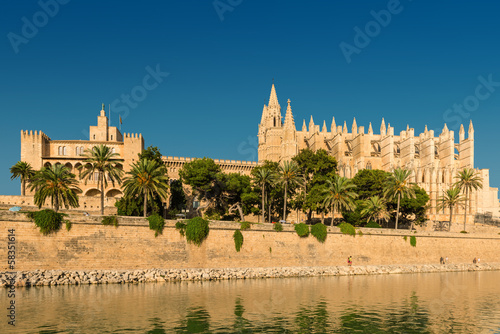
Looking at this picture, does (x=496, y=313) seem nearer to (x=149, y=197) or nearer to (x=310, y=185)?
(x=149, y=197)

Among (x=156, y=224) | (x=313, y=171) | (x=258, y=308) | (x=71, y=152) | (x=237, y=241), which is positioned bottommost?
(x=258, y=308)

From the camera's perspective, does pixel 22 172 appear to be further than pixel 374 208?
Yes

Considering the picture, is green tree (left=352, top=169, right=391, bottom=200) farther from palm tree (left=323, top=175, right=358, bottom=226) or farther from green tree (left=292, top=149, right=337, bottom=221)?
palm tree (left=323, top=175, right=358, bottom=226)

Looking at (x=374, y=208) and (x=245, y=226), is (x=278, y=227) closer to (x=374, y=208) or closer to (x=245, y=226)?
(x=245, y=226)

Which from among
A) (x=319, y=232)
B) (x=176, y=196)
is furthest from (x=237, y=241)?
(x=176, y=196)

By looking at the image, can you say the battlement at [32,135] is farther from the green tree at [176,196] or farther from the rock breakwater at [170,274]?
the rock breakwater at [170,274]

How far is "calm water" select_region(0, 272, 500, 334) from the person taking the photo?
17516 mm

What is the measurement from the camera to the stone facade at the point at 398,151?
66.2 meters

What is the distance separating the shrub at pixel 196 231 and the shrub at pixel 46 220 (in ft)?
Result: 30.2

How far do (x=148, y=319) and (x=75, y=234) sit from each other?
14224mm

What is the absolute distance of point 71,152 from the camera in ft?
208

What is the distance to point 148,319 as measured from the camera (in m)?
18.5

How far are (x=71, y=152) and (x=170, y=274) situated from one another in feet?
131

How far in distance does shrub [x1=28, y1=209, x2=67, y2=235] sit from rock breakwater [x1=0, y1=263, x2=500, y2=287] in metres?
2.85
